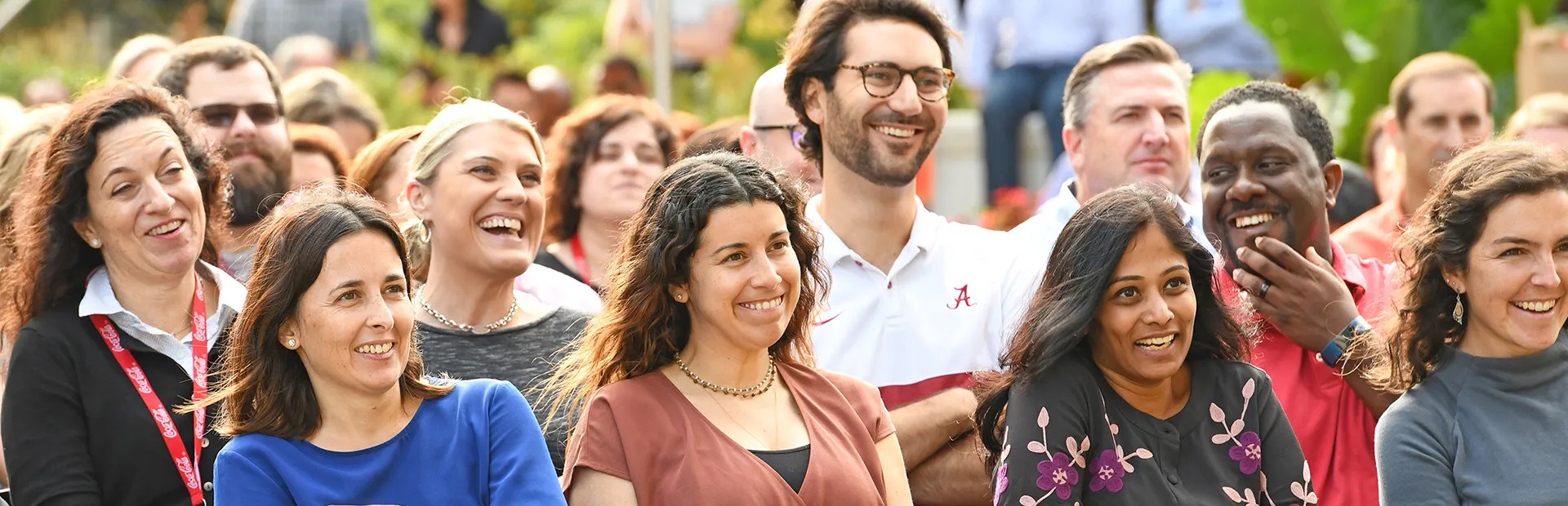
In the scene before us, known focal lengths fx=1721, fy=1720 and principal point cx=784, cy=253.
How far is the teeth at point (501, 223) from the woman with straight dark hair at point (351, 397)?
38.4 inches

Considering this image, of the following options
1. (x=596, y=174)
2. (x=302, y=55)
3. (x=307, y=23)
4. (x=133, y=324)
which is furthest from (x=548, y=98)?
(x=133, y=324)

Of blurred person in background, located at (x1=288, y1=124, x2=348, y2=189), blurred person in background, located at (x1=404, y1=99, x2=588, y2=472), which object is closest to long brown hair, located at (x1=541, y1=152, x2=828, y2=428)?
blurred person in background, located at (x1=404, y1=99, x2=588, y2=472)

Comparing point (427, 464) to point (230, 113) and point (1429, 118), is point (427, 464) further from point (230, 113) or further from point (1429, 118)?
point (1429, 118)

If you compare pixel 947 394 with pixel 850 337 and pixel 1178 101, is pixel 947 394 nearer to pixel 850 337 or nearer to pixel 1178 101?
pixel 850 337

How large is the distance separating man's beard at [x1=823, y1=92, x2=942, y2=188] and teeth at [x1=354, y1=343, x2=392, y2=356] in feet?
5.22

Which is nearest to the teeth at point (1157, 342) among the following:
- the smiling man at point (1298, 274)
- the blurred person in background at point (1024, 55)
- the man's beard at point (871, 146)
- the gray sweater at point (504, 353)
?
the smiling man at point (1298, 274)

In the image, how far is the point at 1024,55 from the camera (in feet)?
28.0

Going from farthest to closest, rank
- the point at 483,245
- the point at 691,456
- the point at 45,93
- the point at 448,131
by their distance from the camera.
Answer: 1. the point at 45,93
2. the point at 448,131
3. the point at 483,245
4. the point at 691,456

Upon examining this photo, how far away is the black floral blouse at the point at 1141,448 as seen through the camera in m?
3.80

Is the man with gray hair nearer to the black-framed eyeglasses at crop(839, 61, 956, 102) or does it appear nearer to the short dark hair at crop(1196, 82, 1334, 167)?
the short dark hair at crop(1196, 82, 1334, 167)

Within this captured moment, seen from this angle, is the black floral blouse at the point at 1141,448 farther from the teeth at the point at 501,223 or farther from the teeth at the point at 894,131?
the teeth at the point at 501,223

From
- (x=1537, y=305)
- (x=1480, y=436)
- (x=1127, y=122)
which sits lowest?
(x=1480, y=436)

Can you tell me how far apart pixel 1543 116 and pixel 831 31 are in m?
3.45

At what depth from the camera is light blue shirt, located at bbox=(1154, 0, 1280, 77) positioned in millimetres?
8883
